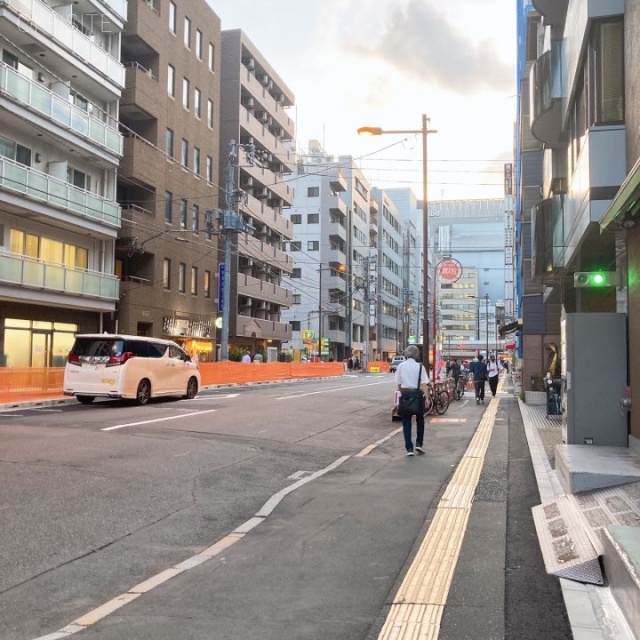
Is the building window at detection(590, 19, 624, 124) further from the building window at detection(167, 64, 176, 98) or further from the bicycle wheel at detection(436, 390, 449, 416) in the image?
the building window at detection(167, 64, 176, 98)

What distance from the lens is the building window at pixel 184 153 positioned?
3785cm

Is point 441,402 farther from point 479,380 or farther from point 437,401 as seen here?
point 479,380

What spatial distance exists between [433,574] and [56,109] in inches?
1023

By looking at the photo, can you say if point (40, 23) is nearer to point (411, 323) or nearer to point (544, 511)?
point (544, 511)

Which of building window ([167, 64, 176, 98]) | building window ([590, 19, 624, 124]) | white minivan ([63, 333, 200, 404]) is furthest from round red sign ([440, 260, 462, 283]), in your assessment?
building window ([590, 19, 624, 124])

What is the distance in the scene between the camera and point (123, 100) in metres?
32.4

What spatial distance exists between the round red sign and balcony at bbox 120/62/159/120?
1656cm

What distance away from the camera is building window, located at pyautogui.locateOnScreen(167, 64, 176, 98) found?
3641cm

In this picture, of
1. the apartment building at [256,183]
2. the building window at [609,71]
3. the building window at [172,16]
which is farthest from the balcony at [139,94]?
the building window at [609,71]

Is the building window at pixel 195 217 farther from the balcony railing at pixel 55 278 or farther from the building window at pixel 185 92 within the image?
the balcony railing at pixel 55 278

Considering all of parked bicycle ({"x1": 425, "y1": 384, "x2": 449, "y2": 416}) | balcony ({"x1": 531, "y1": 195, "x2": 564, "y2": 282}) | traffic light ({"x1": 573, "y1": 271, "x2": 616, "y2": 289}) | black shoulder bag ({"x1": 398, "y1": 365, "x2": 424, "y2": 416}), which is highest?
balcony ({"x1": 531, "y1": 195, "x2": 564, "y2": 282})

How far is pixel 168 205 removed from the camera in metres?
36.2

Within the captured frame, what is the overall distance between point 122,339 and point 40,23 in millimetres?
14567

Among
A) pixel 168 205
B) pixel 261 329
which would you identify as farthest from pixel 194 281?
pixel 261 329
